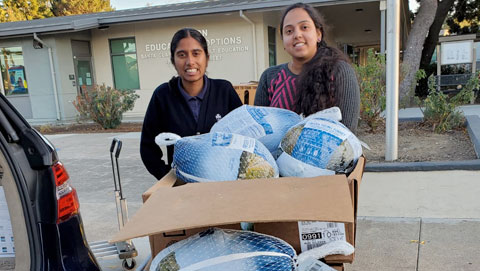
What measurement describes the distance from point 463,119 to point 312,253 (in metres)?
7.29

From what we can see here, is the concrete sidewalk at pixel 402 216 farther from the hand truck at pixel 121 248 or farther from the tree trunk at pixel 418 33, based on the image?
the tree trunk at pixel 418 33

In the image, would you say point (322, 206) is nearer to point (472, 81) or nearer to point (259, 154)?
point (259, 154)

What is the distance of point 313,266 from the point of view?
1.19m

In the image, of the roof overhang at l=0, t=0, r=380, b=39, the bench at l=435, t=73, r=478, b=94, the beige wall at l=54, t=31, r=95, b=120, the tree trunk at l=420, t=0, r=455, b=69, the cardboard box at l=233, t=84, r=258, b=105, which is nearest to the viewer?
the cardboard box at l=233, t=84, r=258, b=105

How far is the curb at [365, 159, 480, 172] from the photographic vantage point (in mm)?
4715

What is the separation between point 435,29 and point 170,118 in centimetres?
1476

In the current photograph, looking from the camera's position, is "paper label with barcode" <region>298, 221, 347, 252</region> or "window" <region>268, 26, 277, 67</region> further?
"window" <region>268, 26, 277, 67</region>

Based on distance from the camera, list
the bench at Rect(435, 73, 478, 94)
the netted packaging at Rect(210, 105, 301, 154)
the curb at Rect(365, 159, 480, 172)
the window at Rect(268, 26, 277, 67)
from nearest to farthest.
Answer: the netted packaging at Rect(210, 105, 301, 154) → the curb at Rect(365, 159, 480, 172) → the bench at Rect(435, 73, 478, 94) → the window at Rect(268, 26, 277, 67)

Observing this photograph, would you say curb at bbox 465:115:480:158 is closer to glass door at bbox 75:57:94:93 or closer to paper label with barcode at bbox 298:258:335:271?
paper label with barcode at bbox 298:258:335:271

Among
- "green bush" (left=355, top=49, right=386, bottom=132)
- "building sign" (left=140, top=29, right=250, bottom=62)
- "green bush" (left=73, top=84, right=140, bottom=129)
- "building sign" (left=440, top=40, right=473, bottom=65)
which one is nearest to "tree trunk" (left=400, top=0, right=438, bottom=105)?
"building sign" (left=440, top=40, right=473, bottom=65)

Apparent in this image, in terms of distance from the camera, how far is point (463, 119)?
7.33 m

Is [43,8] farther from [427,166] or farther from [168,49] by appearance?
[427,166]

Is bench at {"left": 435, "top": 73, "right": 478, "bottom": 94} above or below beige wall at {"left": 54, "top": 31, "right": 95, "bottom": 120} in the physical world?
below

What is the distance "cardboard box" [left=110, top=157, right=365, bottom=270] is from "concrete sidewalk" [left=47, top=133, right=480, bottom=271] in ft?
6.17
